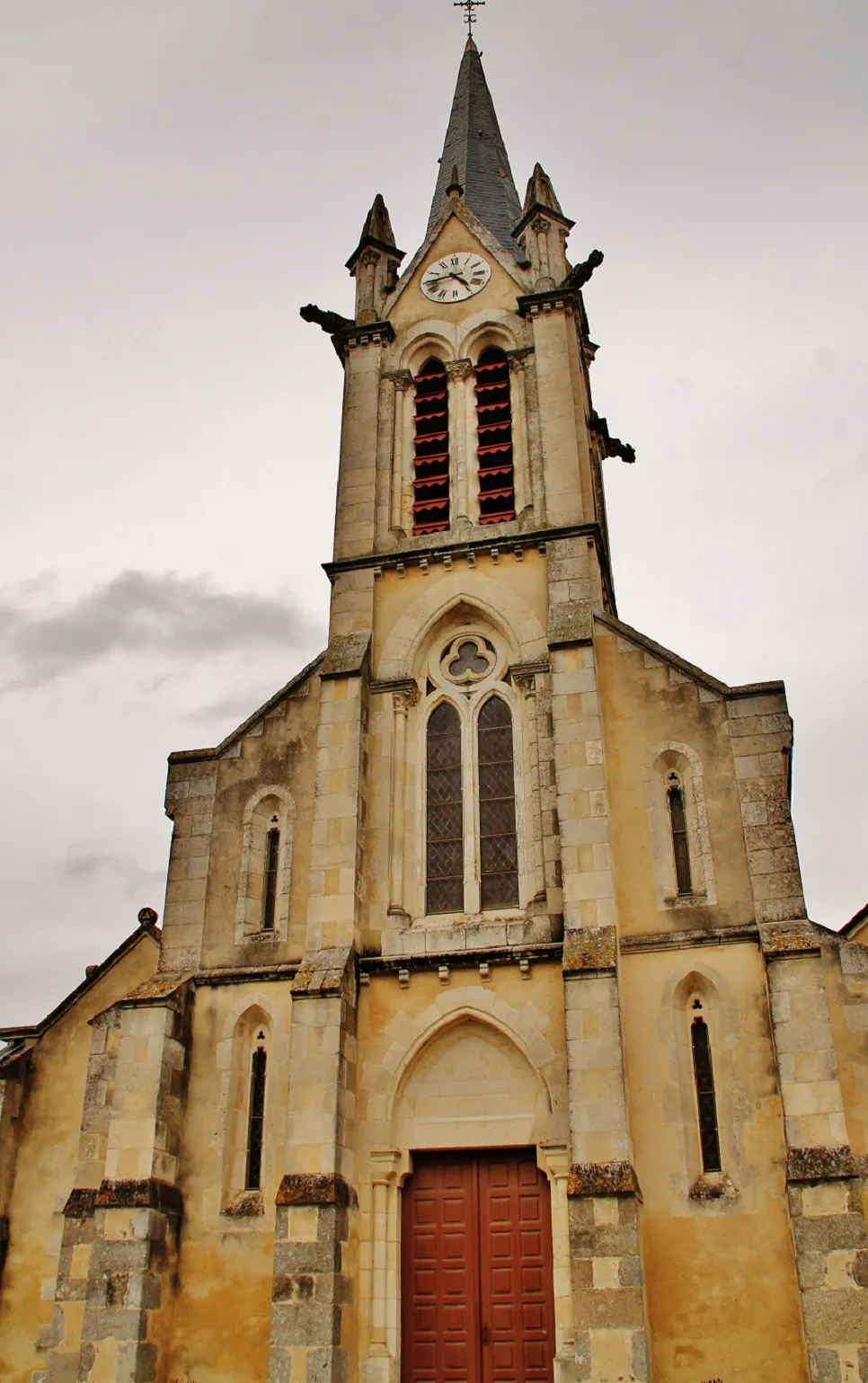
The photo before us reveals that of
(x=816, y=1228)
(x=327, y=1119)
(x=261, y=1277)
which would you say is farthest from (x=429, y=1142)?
(x=816, y=1228)

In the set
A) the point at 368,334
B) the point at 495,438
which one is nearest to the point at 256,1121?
the point at 495,438

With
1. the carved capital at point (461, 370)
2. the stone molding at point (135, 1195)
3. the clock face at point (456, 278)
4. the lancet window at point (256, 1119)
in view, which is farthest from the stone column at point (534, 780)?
the clock face at point (456, 278)

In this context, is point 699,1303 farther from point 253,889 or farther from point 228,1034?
point 253,889

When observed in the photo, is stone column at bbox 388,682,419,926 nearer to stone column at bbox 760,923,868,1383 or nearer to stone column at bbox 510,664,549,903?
stone column at bbox 510,664,549,903

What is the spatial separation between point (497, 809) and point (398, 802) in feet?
4.42

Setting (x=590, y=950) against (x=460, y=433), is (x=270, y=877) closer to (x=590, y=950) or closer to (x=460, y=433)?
(x=590, y=950)

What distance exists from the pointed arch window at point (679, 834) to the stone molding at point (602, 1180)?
138 inches

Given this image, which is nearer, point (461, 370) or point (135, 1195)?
point (135, 1195)

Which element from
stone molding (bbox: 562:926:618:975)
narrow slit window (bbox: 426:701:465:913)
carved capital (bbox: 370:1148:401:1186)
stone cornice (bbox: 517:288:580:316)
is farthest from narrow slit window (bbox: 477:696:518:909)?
stone cornice (bbox: 517:288:580:316)

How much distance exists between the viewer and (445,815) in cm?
1698

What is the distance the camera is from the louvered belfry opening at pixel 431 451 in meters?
19.6

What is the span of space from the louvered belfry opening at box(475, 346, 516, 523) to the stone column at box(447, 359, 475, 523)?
0.65 ft

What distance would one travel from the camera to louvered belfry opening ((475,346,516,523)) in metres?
19.4

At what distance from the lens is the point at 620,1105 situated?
13367 millimetres
